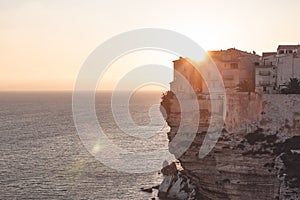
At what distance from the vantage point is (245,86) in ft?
139

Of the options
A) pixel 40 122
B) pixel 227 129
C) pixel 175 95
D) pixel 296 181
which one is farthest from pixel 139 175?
pixel 40 122

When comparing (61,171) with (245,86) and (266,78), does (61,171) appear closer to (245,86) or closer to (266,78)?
(245,86)

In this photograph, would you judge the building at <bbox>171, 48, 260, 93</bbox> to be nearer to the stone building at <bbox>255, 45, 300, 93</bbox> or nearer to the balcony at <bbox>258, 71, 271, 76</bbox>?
the stone building at <bbox>255, 45, 300, 93</bbox>

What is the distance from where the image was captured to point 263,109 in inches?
1298

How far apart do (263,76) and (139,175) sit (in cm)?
2526

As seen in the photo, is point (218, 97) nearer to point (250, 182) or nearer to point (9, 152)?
point (250, 182)

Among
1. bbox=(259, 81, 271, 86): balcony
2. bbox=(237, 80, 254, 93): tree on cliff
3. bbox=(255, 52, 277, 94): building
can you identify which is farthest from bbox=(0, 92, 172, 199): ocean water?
bbox=(259, 81, 271, 86): balcony

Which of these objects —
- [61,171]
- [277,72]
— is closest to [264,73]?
[277,72]

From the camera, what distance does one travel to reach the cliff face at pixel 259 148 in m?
31.5

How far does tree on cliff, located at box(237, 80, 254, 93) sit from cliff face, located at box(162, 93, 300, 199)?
315 inches

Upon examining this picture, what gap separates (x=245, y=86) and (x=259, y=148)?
11.0 meters

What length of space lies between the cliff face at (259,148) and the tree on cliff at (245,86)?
26.2 ft

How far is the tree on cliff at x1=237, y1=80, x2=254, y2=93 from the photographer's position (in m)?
42.0

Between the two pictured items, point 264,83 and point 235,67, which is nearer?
point 264,83
